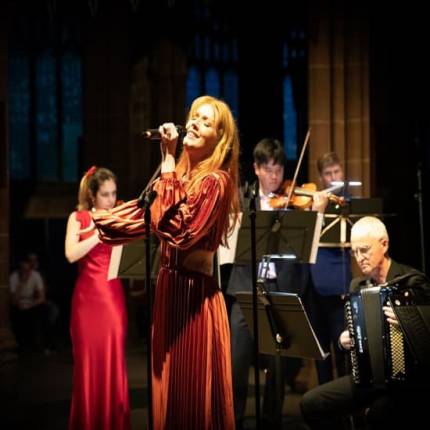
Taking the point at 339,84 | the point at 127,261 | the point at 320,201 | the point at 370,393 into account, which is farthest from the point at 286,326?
the point at 339,84

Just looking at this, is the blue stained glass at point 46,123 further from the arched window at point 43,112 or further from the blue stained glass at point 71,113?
the blue stained glass at point 71,113

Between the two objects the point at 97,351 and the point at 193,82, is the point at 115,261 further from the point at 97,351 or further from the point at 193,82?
the point at 193,82

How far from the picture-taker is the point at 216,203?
4.00m

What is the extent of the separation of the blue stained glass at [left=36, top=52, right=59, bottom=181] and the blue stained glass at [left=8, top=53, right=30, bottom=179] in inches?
8.2

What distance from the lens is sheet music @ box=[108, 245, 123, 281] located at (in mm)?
5805

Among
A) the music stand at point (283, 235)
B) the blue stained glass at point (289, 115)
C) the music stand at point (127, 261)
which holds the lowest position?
the music stand at point (127, 261)

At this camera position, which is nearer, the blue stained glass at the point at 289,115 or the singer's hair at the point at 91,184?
the singer's hair at the point at 91,184

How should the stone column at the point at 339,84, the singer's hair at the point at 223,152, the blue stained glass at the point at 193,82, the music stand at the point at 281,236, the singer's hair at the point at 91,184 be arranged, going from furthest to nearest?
the blue stained glass at the point at 193,82 → the stone column at the point at 339,84 → the singer's hair at the point at 91,184 → the music stand at the point at 281,236 → the singer's hair at the point at 223,152

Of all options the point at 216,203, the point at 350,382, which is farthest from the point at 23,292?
the point at 216,203

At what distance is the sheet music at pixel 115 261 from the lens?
5.80 meters

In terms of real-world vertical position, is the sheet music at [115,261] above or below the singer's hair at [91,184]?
below

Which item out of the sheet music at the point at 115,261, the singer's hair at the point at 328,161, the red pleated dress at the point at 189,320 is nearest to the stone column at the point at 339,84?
the singer's hair at the point at 328,161

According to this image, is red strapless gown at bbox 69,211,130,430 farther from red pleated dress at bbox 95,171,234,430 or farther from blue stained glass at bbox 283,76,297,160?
blue stained glass at bbox 283,76,297,160

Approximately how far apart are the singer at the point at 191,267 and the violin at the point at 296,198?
2303 millimetres
